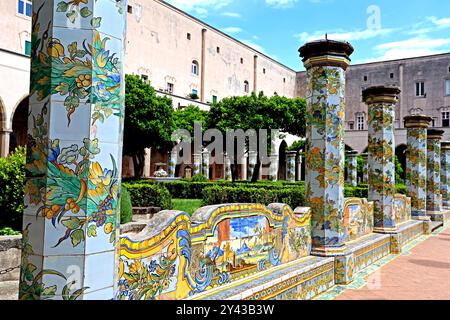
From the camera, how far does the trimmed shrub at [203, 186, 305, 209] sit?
13203 millimetres

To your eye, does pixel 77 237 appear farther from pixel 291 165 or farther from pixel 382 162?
pixel 291 165

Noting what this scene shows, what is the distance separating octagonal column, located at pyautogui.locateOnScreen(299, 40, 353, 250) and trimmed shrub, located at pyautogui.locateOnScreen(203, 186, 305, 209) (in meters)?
6.85

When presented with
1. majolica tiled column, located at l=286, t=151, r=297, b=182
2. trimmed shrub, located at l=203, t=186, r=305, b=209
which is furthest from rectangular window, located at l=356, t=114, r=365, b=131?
trimmed shrub, located at l=203, t=186, r=305, b=209

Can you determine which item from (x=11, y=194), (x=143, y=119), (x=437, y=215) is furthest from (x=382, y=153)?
(x=143, y=119)

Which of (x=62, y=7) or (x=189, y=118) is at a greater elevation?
(x=189, y=118)

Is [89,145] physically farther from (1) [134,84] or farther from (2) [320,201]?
(1) [134,84]

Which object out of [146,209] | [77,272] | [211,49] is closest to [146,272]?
[77,272]

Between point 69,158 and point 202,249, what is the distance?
187 centimetres

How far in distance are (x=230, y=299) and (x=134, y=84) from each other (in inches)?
661

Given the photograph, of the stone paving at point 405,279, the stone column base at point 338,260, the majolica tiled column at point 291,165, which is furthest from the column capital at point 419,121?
the majolica tiled column at point 291,165

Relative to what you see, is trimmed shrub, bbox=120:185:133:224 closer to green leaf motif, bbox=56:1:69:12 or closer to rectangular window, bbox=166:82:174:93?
green leaf motif, bbox=56:1:69:12

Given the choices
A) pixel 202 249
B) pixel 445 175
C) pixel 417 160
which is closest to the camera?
pixel 202 249

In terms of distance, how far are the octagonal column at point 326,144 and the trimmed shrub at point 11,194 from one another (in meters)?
4.78

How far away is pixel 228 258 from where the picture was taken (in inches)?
166
